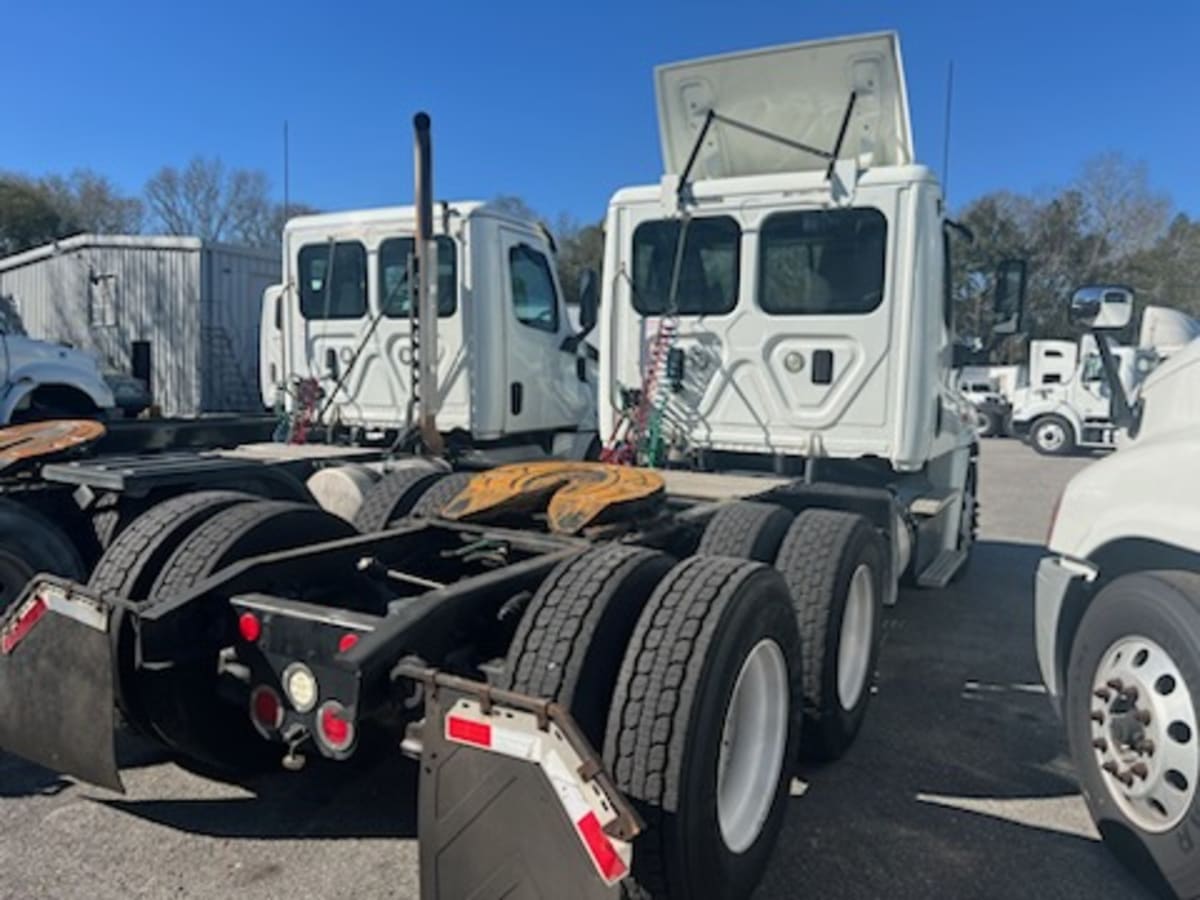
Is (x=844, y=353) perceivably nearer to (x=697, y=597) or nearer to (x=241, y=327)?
(x=697, y=597)

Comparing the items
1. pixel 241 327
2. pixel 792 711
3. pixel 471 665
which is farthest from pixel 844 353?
pixel 241 327

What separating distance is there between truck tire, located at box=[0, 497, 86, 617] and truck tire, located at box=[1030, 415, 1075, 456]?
23361 mm

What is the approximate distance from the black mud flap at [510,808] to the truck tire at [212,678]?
1.18 meters

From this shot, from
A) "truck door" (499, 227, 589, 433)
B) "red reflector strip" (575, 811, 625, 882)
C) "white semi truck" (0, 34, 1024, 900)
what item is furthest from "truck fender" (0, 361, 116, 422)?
"red reflector strip" (575, 811, 625, 882)

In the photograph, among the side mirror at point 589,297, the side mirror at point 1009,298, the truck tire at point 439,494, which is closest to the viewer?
the truck tire at point 439,494

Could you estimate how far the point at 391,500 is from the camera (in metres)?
4.55

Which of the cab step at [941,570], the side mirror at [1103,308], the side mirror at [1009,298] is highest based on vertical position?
the side mirror at [1009,298]

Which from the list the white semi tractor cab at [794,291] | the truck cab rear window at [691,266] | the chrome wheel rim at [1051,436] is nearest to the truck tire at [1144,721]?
the white semi tractor cab at [794,291]

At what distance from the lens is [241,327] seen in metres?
18.2

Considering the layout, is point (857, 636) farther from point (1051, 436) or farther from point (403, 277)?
point (1051, 436)

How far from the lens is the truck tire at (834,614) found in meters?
3.78

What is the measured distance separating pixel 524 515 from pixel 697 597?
4.76 ft

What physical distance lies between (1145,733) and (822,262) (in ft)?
11.0

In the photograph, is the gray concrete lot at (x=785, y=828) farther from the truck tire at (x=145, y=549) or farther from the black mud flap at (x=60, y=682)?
the truck tire at (x=145, y=549)
